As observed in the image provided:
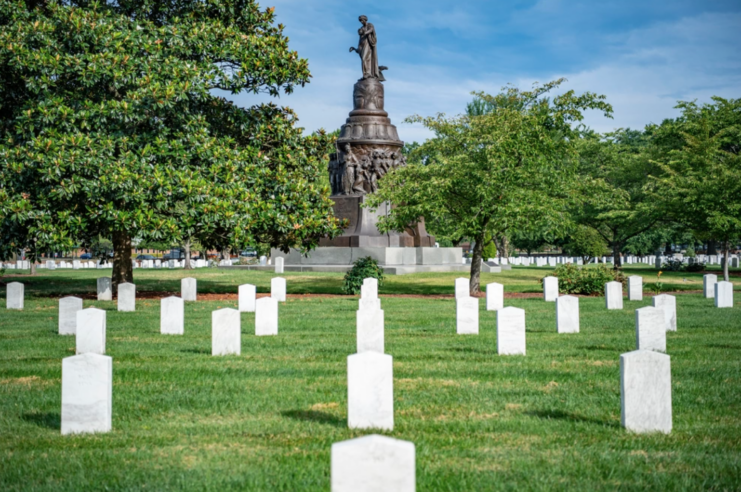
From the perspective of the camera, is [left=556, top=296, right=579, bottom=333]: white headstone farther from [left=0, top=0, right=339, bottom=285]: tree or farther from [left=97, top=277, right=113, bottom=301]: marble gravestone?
[left=97, top=277, right=113, bottom=301]: marble gravestone

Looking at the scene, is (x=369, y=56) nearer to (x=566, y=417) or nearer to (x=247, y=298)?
(x=247, y=298)

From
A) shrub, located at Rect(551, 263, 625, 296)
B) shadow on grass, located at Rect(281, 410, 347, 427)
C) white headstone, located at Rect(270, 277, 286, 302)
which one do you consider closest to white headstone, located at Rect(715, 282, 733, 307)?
shrub, located at Rect(551, 263, 625, 296)

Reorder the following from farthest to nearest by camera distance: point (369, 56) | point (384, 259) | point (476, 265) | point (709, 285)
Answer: point (369, 56) < point (384, 259) < point (476, 265) < point (709, 285)

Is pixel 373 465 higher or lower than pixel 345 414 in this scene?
higher

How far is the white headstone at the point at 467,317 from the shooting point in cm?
1436

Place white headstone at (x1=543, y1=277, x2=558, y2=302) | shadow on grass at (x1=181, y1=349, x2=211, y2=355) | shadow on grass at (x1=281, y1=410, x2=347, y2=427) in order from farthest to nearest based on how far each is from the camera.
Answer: white headstone at (x1=543, y1=277, x2=558, y2=302)
shadow on grass at (x1=181, y1=349, x2=211, y2=355)
shadow on grass at (x1=281, y1=410, x2=347, y2=427)

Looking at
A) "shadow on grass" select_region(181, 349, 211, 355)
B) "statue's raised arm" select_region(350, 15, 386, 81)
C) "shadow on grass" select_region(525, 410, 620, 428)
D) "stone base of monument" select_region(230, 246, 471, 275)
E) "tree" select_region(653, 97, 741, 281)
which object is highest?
"statue's raised arm" select_region(350, 15, 386, 81)

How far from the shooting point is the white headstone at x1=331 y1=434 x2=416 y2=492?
385 centimetres

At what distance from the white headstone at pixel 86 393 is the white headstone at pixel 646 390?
4620 mm

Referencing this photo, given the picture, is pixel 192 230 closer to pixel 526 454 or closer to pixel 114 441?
pixel 114 441

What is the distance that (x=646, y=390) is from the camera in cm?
662

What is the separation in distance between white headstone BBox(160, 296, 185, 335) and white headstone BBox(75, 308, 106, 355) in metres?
2.90

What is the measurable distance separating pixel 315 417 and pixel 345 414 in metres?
0.31

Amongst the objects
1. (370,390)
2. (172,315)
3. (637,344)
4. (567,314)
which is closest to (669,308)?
(567,314)
